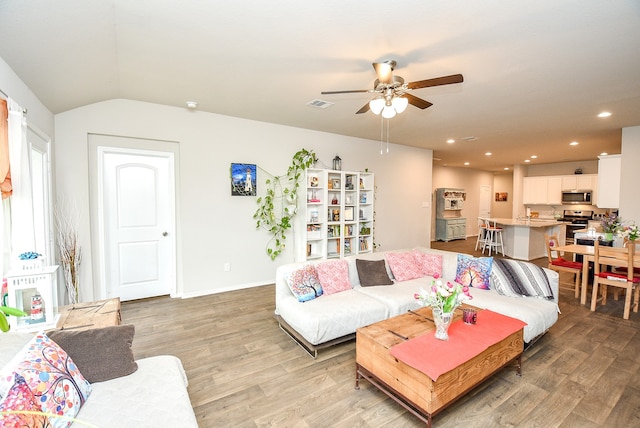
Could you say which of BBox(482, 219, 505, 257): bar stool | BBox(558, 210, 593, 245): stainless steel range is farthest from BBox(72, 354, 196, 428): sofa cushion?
BBox(558, 210, 593, 245): stainless steel range

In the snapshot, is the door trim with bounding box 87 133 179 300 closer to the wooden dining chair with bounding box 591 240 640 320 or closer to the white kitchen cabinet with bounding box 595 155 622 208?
the wooden dining chair with bounding box 591 240 640 320

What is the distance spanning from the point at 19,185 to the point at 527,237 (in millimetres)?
8428

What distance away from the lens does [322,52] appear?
8.04 ft

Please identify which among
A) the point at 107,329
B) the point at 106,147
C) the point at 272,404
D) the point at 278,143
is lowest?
the point at 272,404

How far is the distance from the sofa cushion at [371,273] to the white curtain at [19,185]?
10.1ft

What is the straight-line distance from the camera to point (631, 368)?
2482 millimetres

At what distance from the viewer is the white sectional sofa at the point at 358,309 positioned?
264 cm

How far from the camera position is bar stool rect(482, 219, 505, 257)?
7382 mm

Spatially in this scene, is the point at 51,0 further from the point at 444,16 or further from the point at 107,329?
the point at 444,16

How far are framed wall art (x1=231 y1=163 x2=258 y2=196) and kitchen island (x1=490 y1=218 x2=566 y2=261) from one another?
596 cm

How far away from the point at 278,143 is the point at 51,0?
3.36 m

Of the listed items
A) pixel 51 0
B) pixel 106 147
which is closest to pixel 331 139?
pixel 106 147

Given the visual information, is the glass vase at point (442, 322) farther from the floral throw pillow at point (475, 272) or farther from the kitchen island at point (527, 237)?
the kitchen island at point (527, 237)

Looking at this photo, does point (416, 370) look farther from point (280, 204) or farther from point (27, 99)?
point (27, 99)
